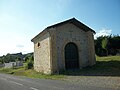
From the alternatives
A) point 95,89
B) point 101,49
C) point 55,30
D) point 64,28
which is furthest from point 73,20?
point 101,49

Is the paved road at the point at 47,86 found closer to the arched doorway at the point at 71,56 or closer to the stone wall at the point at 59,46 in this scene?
the stone wall at the point at 59,46

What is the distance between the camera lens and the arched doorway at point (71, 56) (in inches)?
873

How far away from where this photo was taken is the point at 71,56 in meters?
22.5

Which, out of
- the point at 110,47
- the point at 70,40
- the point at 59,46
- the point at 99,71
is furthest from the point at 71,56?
the point at 110,47

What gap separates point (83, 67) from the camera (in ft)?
74.1

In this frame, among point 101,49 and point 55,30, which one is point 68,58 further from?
point 101,49

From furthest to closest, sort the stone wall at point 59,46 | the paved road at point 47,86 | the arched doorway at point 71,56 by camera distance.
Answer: the arched doorway at point 71,56
the stone wall at point 59,46
the paved road at point 47,86

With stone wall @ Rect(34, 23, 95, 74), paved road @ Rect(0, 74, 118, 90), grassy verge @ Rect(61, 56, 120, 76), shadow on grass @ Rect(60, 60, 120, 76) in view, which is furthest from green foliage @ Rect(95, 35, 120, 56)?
paved road @ Rect(0, 74, 118, 90)

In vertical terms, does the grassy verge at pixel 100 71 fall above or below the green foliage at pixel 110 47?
below

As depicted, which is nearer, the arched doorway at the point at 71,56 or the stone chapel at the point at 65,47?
the stone chapel at the point at 65,47

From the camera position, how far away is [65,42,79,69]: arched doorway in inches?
873

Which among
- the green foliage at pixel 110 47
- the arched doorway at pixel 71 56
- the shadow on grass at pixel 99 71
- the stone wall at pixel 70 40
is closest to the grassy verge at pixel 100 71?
the shadow on grass at pixel 99 71

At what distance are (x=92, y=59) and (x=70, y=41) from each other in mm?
3656

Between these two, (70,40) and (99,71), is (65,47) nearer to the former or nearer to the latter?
(70,40)
